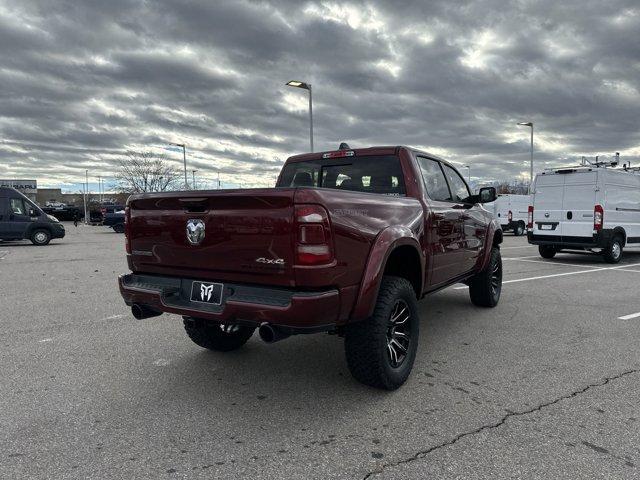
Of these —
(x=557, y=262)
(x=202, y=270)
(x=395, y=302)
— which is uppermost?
(x=202, y=270)

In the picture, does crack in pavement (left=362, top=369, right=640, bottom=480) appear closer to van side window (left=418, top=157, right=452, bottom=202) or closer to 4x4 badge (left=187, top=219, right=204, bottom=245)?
4x4 badge (left=187, top=219, right=204, bottom=245)

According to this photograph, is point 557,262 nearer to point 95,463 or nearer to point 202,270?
point 202,270

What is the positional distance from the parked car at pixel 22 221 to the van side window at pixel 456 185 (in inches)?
658

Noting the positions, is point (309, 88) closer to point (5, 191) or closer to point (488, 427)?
point (5, 191)

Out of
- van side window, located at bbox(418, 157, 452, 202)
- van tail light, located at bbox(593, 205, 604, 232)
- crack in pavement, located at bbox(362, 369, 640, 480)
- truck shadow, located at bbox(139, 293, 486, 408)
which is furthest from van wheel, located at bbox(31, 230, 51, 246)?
crack in pavement, located at bbox(362, 369, 640, 480)

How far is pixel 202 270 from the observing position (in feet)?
10.6

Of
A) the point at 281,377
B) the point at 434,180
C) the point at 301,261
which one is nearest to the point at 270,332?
the point at 301,261

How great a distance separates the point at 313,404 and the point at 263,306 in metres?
0.90

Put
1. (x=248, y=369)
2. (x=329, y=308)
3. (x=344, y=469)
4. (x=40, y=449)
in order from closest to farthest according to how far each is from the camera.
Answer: (x=344, y=469) → (x=40, y=449) → (x=329, y=308) → (x=248, y=369)

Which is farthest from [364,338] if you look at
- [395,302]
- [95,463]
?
[95,463]

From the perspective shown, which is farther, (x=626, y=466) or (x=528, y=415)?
(x=528, y=415)

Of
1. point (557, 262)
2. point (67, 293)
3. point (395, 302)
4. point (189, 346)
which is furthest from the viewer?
point (557, 262)

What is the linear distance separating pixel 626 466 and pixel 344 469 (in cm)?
147

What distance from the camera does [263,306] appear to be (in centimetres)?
281
